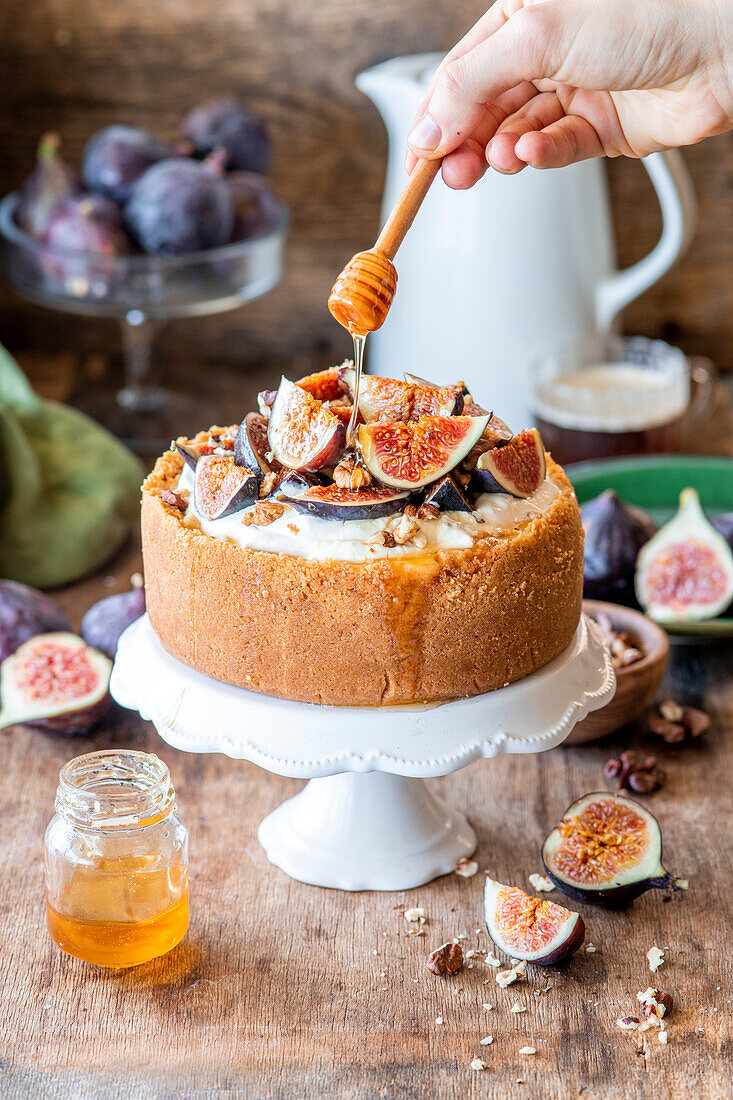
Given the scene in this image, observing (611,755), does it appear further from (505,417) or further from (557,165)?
(505,417)

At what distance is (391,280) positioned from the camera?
54.5 inches

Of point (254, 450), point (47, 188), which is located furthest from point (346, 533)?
point (47, 188)

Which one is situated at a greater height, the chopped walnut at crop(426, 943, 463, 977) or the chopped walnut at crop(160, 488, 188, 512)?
the chopped walnut at crop(160, 488, 188, 512)

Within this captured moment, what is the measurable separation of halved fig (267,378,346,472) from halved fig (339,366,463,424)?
0.06 meters

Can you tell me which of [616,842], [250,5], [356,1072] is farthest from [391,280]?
[250,5]

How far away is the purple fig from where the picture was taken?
6.47ft

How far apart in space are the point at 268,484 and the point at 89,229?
4.28ft

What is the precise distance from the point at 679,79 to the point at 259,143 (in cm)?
141

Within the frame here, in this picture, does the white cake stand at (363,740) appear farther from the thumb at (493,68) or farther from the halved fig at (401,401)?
the thumb at (493,68)

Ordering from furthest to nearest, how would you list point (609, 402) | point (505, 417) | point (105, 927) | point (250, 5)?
point (250, 5), point (505, 417), point (609, 402), point (105, 927)

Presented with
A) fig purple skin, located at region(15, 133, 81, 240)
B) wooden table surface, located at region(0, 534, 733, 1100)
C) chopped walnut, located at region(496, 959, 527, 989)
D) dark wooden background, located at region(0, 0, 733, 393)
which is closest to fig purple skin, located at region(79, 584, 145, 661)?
wooden table surface, located at region(0, 534, 733, 1100)

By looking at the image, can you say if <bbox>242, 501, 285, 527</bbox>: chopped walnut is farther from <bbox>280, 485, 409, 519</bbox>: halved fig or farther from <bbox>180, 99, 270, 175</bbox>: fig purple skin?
<bbox>180, 99, 270, 175</bbox>: fig purple skin

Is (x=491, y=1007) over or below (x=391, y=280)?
below

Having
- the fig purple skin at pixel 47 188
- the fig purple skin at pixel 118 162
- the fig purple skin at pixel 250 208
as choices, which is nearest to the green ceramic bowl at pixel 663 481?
the fig purple skin at pixel 250 208
